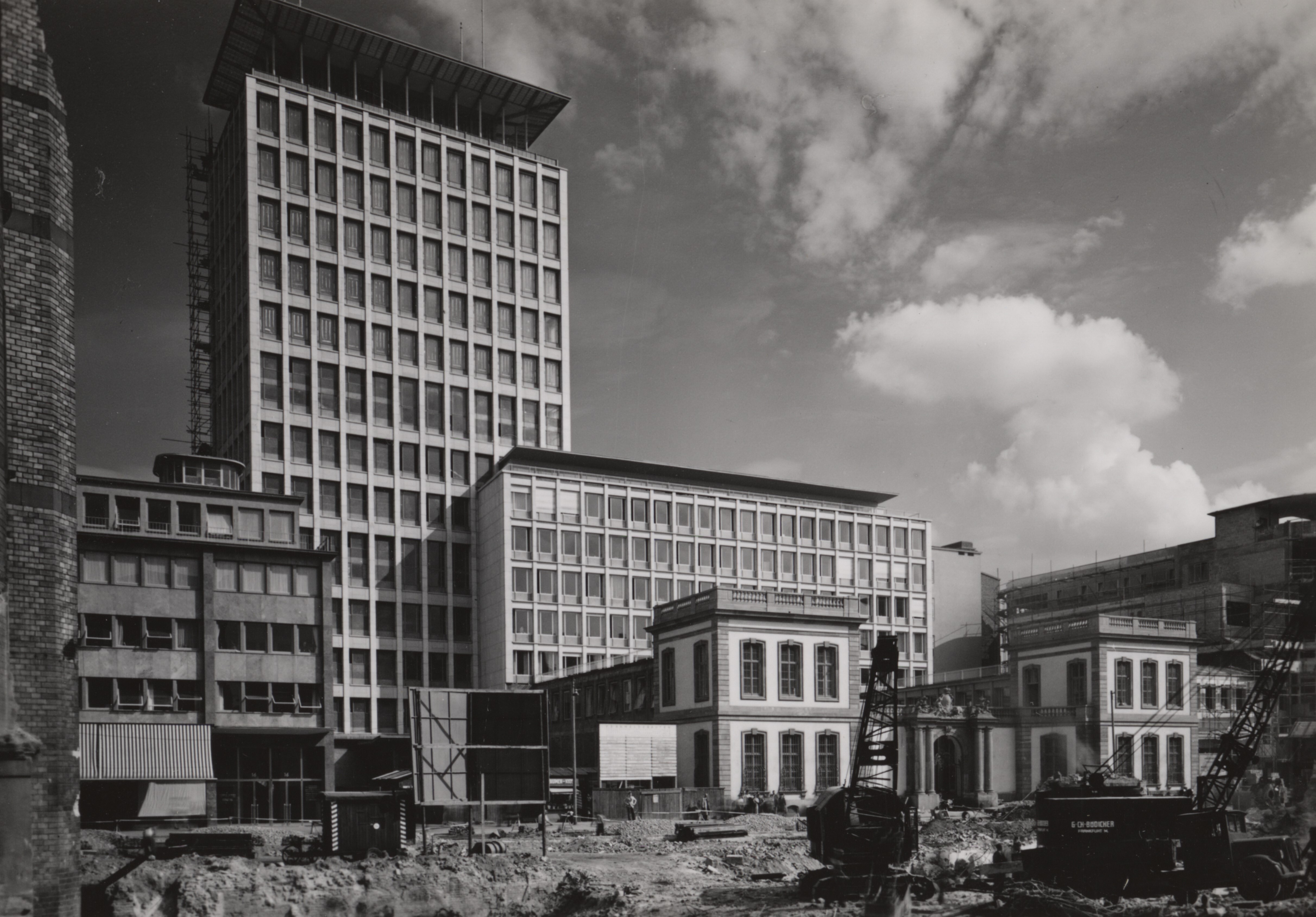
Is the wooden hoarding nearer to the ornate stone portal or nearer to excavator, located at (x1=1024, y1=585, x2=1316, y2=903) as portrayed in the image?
excavator, located at (x1=1024, y1=585, x2=1316, y2=903)

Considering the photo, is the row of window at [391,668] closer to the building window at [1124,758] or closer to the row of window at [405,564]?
the row of window at [405,564]

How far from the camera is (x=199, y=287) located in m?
95.8

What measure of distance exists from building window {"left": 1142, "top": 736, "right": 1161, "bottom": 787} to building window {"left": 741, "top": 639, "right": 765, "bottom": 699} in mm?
21404

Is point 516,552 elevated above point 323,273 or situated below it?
→ below

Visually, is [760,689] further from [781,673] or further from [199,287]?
[199,287]

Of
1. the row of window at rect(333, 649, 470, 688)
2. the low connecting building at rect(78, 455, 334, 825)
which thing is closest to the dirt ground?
the low connecting building at rect(78, 455, 334, 825)

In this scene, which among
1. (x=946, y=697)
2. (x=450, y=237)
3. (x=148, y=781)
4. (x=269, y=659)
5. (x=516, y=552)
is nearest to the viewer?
(x=148, y=781)

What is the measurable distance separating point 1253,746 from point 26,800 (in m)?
31.2

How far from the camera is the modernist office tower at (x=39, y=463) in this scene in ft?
67.2

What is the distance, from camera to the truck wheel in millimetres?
30219

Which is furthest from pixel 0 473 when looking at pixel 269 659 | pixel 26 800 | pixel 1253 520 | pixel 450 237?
pixel 1253 520

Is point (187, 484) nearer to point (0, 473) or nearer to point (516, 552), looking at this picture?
point (516, 552)

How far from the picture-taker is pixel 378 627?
281 feet

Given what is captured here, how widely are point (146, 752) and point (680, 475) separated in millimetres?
50628
